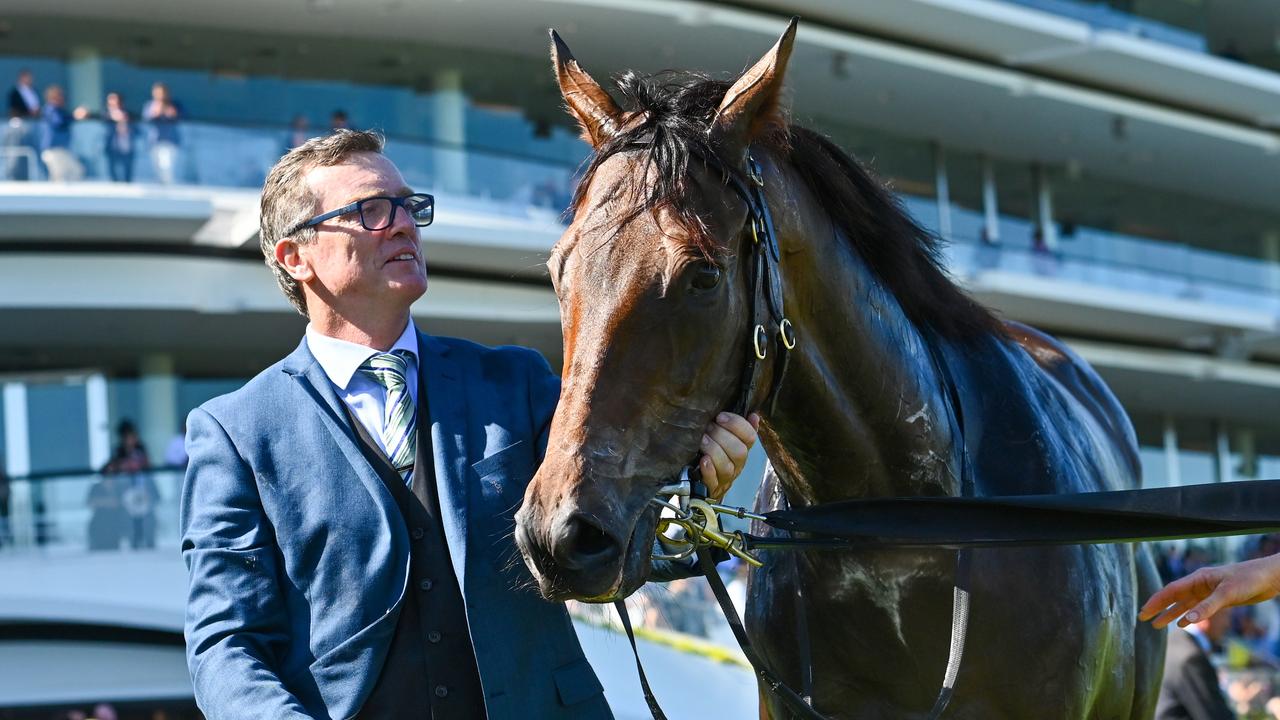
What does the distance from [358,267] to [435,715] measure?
2.94ft

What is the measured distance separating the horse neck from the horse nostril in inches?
26.5

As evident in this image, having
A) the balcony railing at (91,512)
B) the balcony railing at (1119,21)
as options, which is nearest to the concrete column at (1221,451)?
the balcony railing at (1119,21)

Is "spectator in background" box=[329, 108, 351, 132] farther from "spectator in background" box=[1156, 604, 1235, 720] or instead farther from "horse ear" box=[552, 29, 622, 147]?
"horse ear" box=[552, 29, 622, 147]

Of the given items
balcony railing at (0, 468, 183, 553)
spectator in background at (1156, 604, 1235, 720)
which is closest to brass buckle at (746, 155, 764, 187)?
spectator in background at (1156, 604, 1235, 720)

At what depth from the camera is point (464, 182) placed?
54.5 ft

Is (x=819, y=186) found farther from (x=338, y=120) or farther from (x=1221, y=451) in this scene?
(x=1221, y=451)

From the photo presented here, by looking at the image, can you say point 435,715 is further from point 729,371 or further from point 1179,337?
point 1179,337

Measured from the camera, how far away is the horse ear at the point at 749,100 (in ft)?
8.91

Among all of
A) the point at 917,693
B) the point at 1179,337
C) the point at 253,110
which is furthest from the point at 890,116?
the point at 917,693

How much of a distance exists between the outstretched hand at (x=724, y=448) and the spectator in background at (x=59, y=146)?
46.2 ft

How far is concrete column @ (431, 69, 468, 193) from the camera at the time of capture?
53.7ft

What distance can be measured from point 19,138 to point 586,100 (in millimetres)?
13930

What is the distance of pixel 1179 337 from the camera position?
2380 cm

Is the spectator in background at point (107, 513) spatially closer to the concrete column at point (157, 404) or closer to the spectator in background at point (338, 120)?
the concrete column at point (157, 404)
